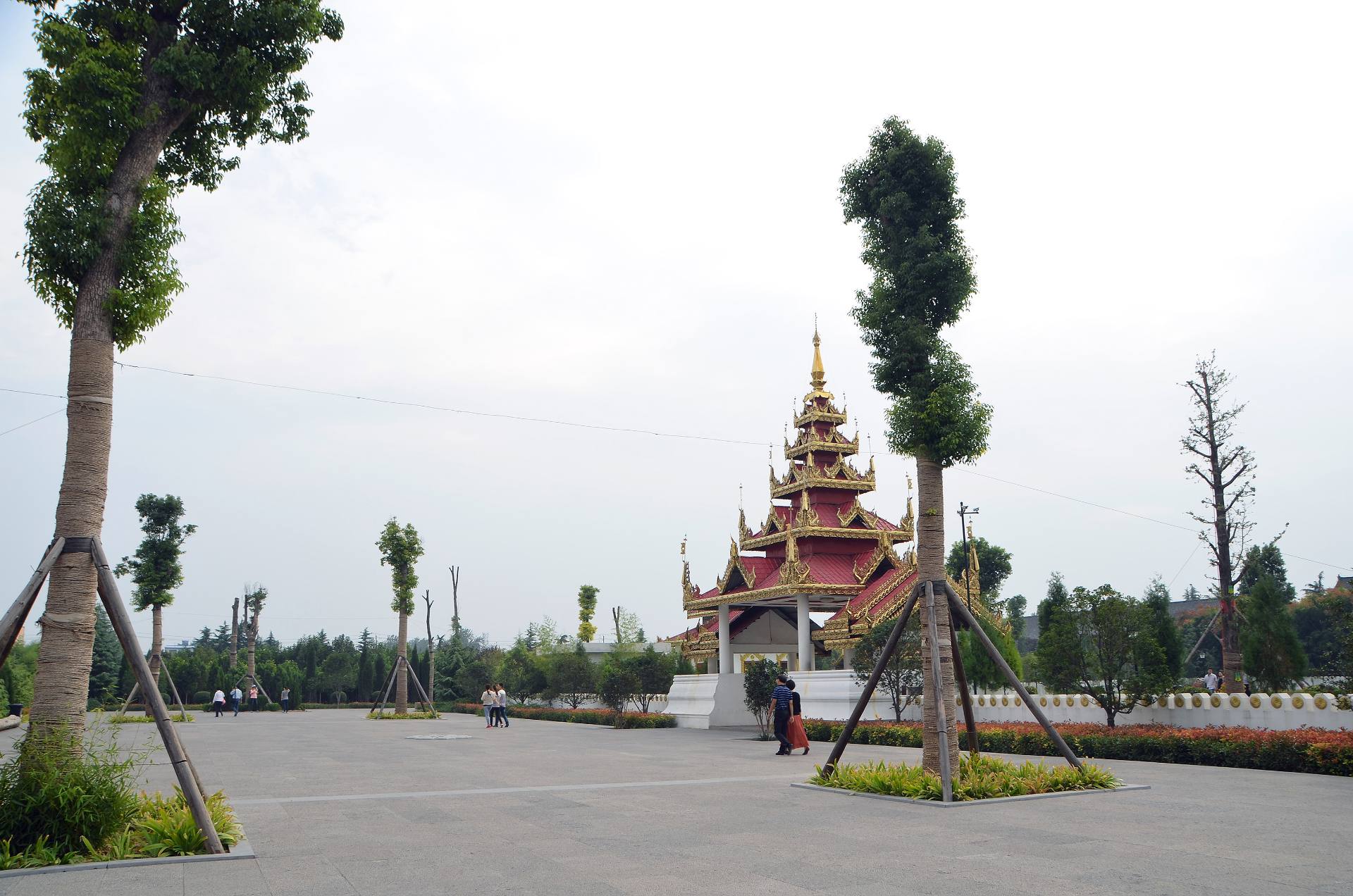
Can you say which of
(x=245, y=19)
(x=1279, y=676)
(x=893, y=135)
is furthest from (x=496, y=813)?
(x=1279, y=676)

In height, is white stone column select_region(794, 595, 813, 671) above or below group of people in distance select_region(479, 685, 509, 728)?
above

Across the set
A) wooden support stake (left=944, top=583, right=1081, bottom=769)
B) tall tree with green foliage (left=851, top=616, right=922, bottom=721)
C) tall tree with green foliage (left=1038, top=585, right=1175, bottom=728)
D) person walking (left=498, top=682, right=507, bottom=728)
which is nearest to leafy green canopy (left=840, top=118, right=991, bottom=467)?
wooden support stake (left=944, top=583, right=1081, bottom=769)

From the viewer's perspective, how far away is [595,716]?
38.4 meters

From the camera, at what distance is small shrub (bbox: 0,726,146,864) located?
848cm

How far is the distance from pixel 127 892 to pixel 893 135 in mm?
13455

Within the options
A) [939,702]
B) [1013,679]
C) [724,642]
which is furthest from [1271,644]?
[939,702]

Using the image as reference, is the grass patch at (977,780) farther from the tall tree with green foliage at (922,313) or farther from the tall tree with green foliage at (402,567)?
the tall tree with green foliage at (402,567)

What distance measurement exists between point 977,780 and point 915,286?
692 centimetres

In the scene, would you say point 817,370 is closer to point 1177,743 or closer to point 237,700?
point 1177,743

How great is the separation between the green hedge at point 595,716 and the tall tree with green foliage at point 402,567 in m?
5.69

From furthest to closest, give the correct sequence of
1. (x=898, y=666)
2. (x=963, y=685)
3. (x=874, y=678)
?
(x=898, y=666) → (x=963, y=685) → (x=874, y=678)

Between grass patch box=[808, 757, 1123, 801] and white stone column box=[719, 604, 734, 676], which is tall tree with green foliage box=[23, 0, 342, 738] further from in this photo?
white stone column box=[719, 604, 734, 676]

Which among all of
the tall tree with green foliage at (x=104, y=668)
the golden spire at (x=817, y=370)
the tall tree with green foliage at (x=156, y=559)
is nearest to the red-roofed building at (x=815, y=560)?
the golden spire at (x=817, y=370)

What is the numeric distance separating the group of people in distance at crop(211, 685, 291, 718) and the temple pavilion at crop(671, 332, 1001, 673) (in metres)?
27.3
